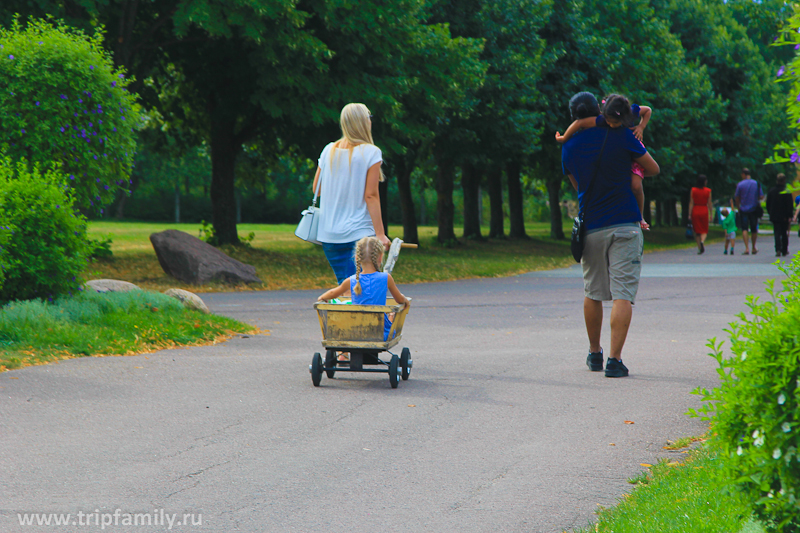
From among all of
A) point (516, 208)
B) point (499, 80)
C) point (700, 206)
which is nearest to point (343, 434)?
point (499, 80)

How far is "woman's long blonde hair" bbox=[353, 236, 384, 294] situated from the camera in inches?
256

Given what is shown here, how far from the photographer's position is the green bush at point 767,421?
251cm

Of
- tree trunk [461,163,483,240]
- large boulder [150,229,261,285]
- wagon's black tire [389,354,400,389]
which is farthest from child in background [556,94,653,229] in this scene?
tree trunk [461,163,483,240]

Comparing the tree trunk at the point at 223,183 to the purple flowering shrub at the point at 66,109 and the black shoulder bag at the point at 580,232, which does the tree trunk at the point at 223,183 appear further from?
the black shoulder bag at the point at 580,232

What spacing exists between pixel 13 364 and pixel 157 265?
1188 cm

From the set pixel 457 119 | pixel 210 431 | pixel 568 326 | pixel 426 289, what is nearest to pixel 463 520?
pixel 210 431

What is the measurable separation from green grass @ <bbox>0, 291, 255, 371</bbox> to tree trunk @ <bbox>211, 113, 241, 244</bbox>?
12.9 meters

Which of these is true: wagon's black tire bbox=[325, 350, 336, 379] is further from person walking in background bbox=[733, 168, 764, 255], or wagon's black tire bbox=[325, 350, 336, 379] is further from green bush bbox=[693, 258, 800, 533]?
person walking in background bbox=[733, 168, 764, 255]

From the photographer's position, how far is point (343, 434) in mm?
5051

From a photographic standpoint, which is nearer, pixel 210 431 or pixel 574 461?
pixel 574 461

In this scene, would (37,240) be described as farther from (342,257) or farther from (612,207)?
(612,207)

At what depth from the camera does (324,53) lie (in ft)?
53.8

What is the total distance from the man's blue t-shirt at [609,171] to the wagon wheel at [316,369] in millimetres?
2479

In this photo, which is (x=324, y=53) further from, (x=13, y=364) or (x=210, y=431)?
(x=210, y=431)
